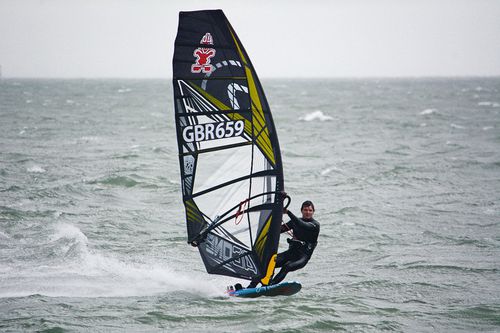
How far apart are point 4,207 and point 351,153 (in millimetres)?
14204

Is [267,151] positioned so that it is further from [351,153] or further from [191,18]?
[351,153]

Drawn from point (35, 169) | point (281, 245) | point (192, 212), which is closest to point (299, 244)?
point (192, 212)

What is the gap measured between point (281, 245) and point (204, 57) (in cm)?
540

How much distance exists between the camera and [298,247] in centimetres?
824

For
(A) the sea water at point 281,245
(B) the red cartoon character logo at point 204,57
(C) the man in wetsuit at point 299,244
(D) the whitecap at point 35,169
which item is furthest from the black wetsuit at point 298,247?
(D) the whitecap at point 35,169

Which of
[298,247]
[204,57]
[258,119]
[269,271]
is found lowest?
[269,271]

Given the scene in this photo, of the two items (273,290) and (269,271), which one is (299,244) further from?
(273,290)

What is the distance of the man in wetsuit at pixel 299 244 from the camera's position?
26.6 ft

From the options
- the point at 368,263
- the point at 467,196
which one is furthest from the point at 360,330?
the point at 467,196

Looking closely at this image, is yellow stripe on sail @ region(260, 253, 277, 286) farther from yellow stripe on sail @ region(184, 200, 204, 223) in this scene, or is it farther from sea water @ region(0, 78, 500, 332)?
yellow stripe on sail @ region(184, 200, 204, 223)

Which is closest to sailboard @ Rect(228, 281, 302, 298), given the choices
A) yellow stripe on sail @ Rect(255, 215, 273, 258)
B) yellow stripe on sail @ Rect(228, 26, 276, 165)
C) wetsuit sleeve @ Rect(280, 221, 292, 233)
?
yellow stripe on sail @ Rect(255, 215, 273, 258)

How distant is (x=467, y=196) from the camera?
16.5 m

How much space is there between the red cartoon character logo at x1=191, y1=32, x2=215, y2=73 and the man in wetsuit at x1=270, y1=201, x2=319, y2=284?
202 centimetres

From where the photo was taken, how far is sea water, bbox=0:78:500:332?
27.0 ft
